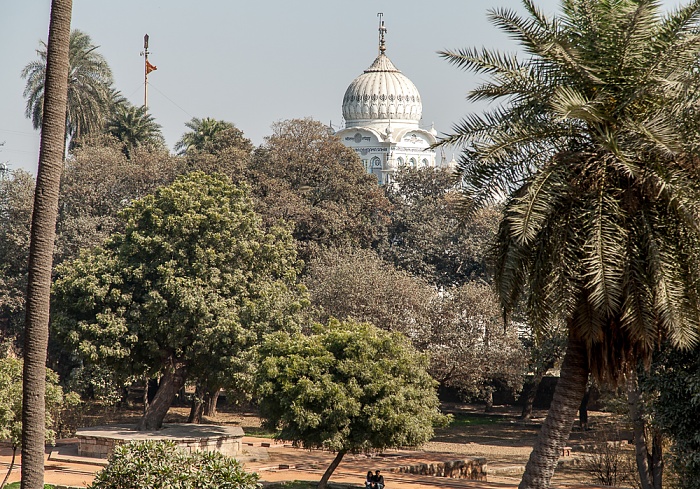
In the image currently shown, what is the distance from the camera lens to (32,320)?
1153 centimetres

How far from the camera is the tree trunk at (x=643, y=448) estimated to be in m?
22.5

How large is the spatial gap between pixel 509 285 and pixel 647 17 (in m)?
4.29

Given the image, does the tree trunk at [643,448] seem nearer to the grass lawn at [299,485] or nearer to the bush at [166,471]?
the grass lawn at [299,485]

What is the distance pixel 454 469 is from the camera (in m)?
28.7

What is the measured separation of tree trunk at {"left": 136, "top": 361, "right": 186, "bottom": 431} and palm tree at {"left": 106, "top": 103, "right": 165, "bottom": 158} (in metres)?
25.3

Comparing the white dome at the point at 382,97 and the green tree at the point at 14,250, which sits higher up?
the white dome at the point at 382,97

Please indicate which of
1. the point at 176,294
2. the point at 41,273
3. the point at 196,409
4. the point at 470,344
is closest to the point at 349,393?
the point at 176,294

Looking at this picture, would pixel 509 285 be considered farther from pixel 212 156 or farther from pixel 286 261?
pixel 212 156

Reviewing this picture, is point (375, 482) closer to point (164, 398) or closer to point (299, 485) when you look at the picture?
point (299, 485)

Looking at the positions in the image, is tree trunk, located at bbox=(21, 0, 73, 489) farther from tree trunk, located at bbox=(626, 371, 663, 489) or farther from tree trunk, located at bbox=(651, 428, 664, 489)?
tree trunk, located at bbox=(651, 428, 664, 489)

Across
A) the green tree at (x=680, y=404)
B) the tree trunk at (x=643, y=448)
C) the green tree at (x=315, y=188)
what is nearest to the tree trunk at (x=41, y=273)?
the green tree at (x=680, y=404)

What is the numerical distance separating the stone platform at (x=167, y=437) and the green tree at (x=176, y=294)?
3.13 ft

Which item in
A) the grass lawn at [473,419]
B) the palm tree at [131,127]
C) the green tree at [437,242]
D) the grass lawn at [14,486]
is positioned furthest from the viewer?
the palm tree at [131,127]

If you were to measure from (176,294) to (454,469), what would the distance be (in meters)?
10.2
